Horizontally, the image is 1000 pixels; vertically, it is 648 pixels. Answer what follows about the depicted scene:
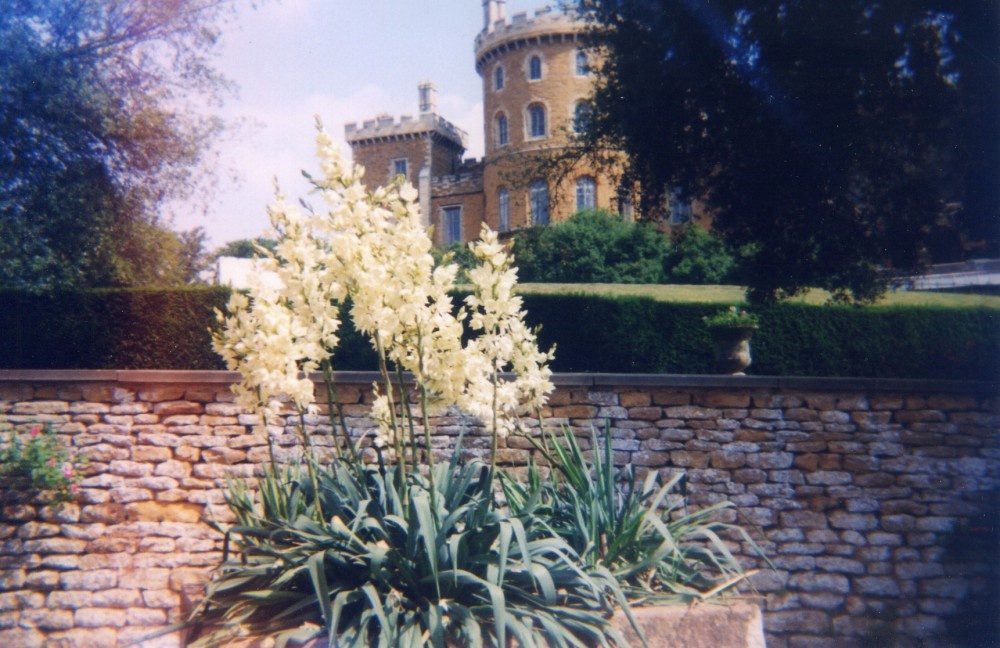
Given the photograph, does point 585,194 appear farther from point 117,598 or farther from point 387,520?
point 387,520

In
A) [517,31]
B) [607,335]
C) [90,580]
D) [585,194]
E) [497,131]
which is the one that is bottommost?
[90,580]

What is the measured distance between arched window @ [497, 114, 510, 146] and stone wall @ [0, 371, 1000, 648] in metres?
22.4

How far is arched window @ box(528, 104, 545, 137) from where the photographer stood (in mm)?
26752

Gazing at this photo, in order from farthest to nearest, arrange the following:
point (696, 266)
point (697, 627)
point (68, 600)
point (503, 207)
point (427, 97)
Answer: point (427, 97)
point (503, 207)
point (696, 266)
point (68, 600)
point (697, 627)

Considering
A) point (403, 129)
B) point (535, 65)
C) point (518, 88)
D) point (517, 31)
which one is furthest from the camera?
point (403, 129)

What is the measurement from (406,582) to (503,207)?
2610 cm

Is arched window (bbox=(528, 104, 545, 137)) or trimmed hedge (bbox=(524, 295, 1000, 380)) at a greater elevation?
arched window (bbox=(528, 104, 545, 137))

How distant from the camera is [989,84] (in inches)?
224

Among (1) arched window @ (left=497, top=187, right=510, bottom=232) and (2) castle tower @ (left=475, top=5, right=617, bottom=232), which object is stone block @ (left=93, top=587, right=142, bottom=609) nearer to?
(2) castle tower @ (left=475, top=5, right=617, bottom=232)

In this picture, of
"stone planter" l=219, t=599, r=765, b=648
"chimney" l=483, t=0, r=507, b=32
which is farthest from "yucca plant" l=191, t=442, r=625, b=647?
"chimney" l=483, t=0, r=507, b=32

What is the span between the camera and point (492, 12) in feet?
91.2

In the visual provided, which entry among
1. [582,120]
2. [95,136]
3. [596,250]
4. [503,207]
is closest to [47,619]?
[95,136]

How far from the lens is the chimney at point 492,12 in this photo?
1060 inches

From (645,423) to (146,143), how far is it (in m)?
6.75
